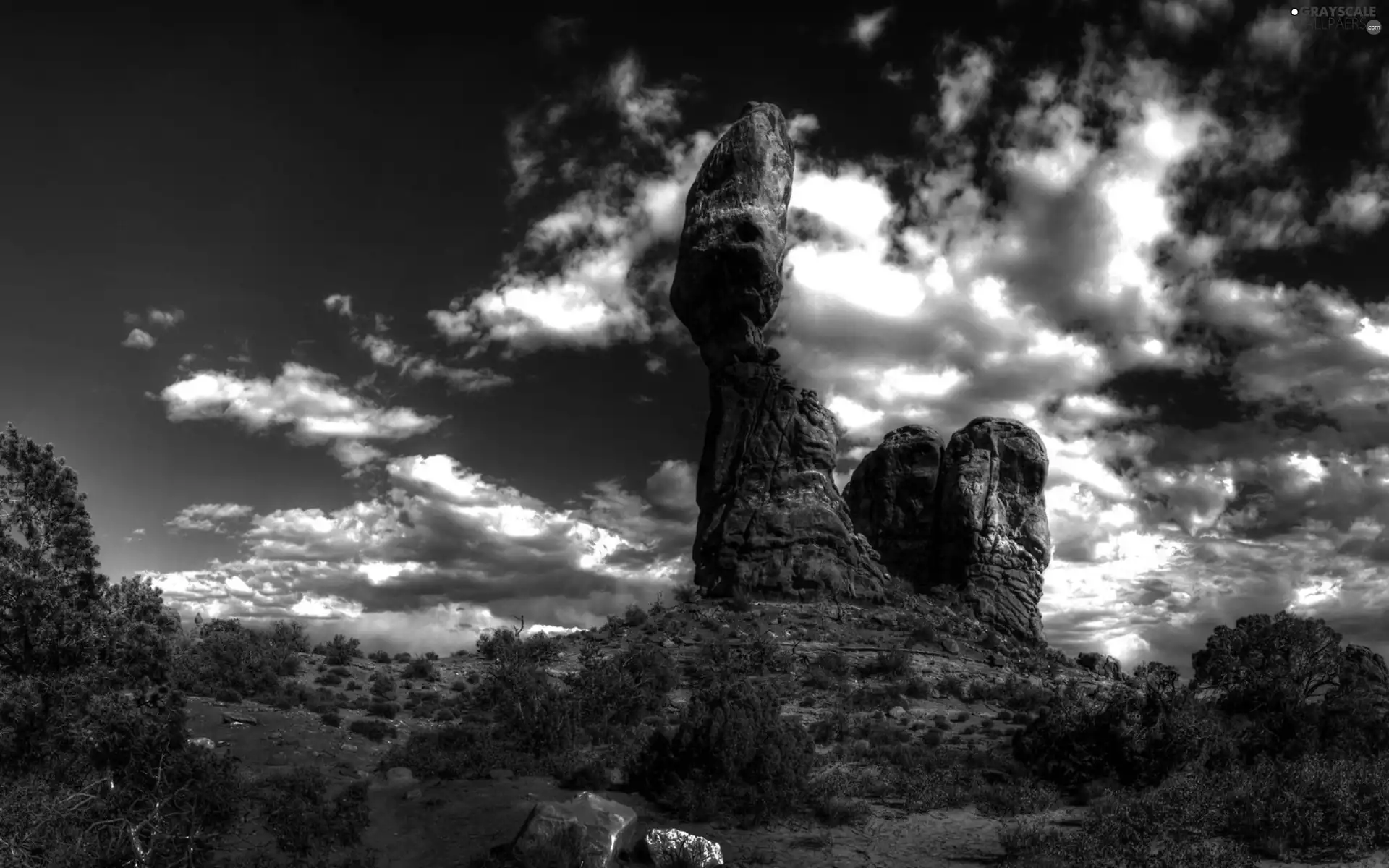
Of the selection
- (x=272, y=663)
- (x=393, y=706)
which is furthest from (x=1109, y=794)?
(x=272, y=663)

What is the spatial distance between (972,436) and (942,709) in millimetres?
34764

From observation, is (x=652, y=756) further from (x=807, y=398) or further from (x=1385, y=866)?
(x=807, y=398)

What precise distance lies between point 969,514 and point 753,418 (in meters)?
19.1

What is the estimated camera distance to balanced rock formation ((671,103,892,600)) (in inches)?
1992

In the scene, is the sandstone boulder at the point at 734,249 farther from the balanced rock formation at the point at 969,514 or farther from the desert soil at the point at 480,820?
the desert soil at the point at 480,820

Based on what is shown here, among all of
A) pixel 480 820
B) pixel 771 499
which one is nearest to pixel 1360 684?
pixel 480 820

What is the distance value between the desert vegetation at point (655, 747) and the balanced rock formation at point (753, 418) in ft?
58.6

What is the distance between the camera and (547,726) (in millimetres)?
26984

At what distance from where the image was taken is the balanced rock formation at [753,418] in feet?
166

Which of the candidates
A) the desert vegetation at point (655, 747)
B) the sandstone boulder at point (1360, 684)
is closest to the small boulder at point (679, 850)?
the desert vegetation at point (655, 747)

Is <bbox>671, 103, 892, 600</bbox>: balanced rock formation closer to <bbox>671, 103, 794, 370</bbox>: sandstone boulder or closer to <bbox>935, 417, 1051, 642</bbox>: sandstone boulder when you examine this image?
<bbox>671, 103, 794, 370</bbox>: sandstone boulder

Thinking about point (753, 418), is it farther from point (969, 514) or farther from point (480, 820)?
point (480, 820)

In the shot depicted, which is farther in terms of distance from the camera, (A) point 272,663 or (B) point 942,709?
(B) point 942,709

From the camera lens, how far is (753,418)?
55469mm
